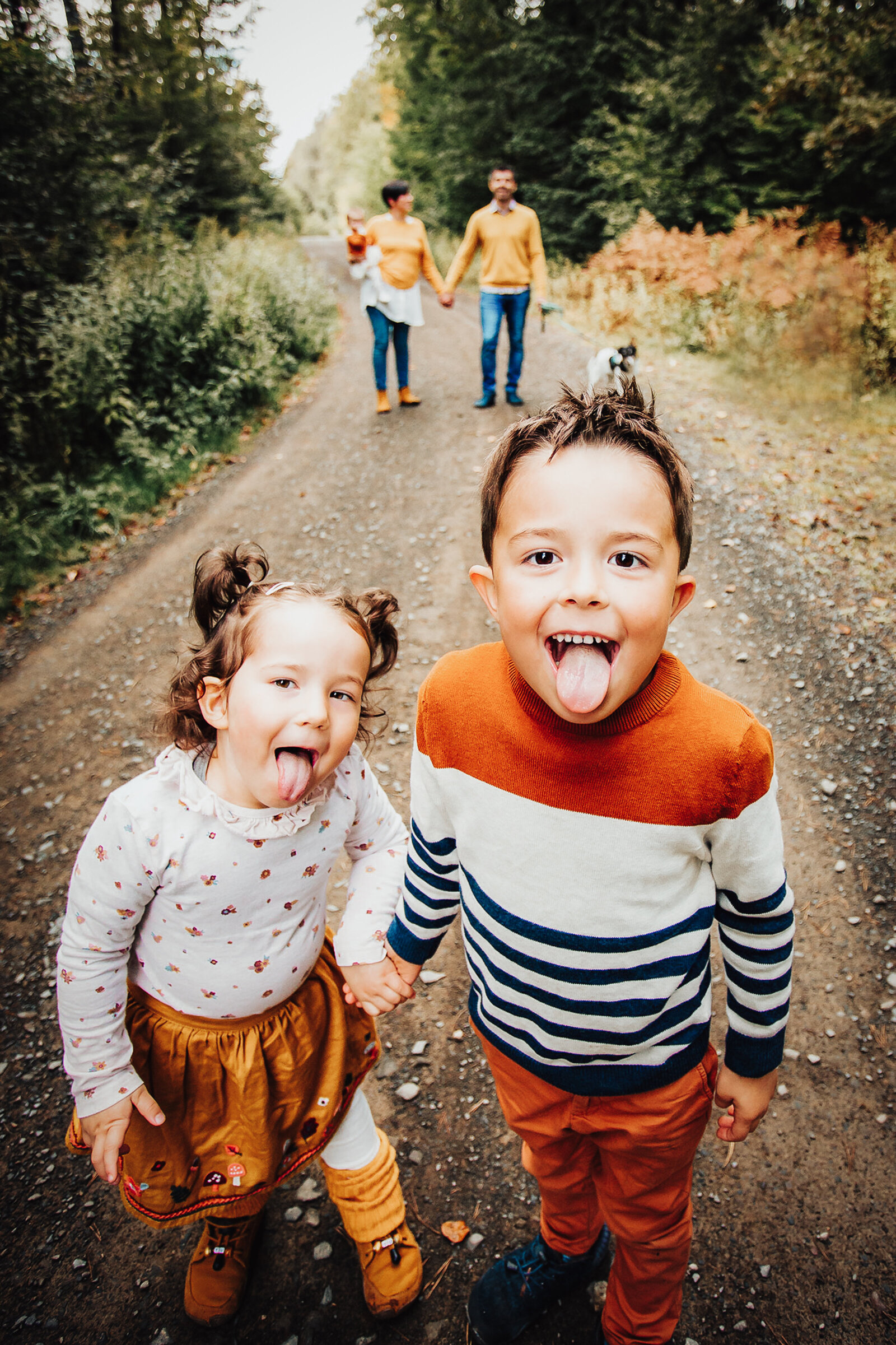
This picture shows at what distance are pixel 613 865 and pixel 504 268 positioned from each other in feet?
23.0

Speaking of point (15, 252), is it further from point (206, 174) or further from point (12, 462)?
point (206, 174)

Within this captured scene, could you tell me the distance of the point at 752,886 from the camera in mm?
1152

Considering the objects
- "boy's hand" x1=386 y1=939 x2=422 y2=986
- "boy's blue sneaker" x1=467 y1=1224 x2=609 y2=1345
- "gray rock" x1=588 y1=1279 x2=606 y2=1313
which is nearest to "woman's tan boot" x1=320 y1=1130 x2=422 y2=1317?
"boy's blue sneaker" x1=467 y1=1224 x2=609 y2=1345

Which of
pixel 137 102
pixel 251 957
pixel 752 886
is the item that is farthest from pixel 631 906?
pixel 137 102

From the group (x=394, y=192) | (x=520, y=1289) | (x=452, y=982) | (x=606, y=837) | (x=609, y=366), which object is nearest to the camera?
(x=606, y=837)

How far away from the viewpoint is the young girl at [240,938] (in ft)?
4.52

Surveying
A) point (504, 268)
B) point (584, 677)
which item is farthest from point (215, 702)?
point (504, 268)

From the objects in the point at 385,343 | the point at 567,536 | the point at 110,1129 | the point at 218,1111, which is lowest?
the point at 218,1111

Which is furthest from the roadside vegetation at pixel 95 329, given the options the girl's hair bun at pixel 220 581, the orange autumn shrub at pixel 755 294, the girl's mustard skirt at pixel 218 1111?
the girl's mustard skirt at pixel 218 1111

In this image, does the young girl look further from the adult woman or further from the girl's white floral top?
the adult woman

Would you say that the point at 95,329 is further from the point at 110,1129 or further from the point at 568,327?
the point at 110,1129

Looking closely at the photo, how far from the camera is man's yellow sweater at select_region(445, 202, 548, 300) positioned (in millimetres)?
6516

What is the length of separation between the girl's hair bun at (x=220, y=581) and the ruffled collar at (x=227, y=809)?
0.34m

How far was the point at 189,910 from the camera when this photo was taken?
144cm
